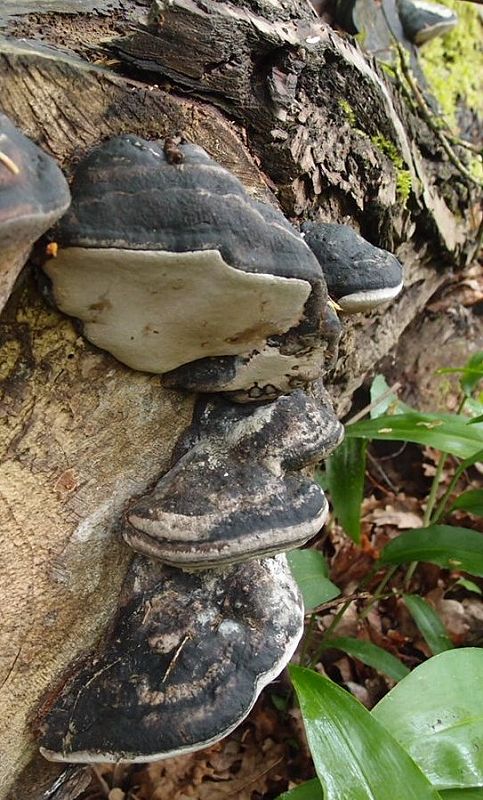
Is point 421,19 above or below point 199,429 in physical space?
above

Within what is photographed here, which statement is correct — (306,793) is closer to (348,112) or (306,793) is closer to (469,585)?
(469,585)

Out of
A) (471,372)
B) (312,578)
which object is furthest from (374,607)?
(471,372)

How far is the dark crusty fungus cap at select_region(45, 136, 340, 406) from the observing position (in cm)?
135

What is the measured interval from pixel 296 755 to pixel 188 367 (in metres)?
2.03

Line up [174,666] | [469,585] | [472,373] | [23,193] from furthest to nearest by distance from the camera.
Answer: [469,585] → [472,373] → [174,666] → [23,193]

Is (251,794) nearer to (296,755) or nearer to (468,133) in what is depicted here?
(296,755)

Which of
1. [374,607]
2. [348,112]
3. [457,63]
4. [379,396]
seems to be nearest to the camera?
[348,112]

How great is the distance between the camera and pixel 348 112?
2305mm

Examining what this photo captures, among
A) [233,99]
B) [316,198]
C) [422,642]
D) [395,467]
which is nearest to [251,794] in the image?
[422,642]

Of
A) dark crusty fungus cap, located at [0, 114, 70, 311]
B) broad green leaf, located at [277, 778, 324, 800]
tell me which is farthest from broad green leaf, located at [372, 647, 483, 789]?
dark crusty fungus cap, located at [0, 114, 70, 311]

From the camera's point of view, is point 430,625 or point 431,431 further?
point 430,625

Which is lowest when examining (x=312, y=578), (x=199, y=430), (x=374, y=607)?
(x=374, y=607)

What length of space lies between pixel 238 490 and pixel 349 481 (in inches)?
59.3

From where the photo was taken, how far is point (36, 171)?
120 centimetres
